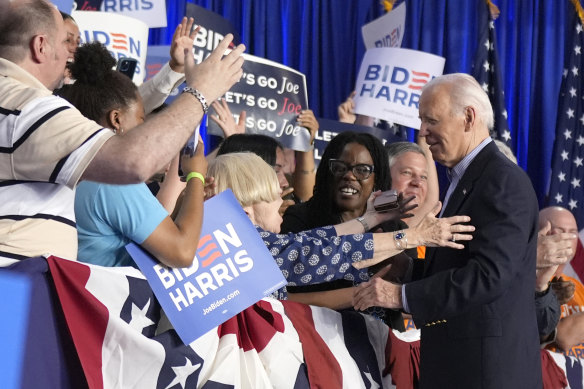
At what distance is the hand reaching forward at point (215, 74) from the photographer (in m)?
1.97

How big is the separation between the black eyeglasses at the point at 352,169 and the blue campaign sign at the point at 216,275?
3.72ft

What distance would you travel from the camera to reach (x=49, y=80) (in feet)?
6.47

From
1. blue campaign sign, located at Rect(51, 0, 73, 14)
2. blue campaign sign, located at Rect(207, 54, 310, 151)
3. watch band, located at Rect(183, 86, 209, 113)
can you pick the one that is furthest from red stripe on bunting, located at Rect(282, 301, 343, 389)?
blue campaign sign, located at Rect(207, 54, 310, 151)

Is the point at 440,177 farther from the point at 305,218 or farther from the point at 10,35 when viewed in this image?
the point at 10,35

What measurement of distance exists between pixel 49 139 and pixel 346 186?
188cm

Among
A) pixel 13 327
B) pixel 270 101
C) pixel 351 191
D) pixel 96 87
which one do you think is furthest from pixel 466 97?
pixel 270 101

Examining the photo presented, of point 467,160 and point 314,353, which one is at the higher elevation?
point 467,160

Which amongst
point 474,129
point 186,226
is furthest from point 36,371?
point 474,129

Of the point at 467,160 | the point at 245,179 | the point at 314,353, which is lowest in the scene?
the point at 314,353

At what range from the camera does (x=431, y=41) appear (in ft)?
23.3

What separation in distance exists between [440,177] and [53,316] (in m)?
5.00

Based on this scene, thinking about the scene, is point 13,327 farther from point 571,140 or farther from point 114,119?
point 571,140

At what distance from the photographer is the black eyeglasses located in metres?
3.49

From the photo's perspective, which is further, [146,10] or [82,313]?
[146,10]
